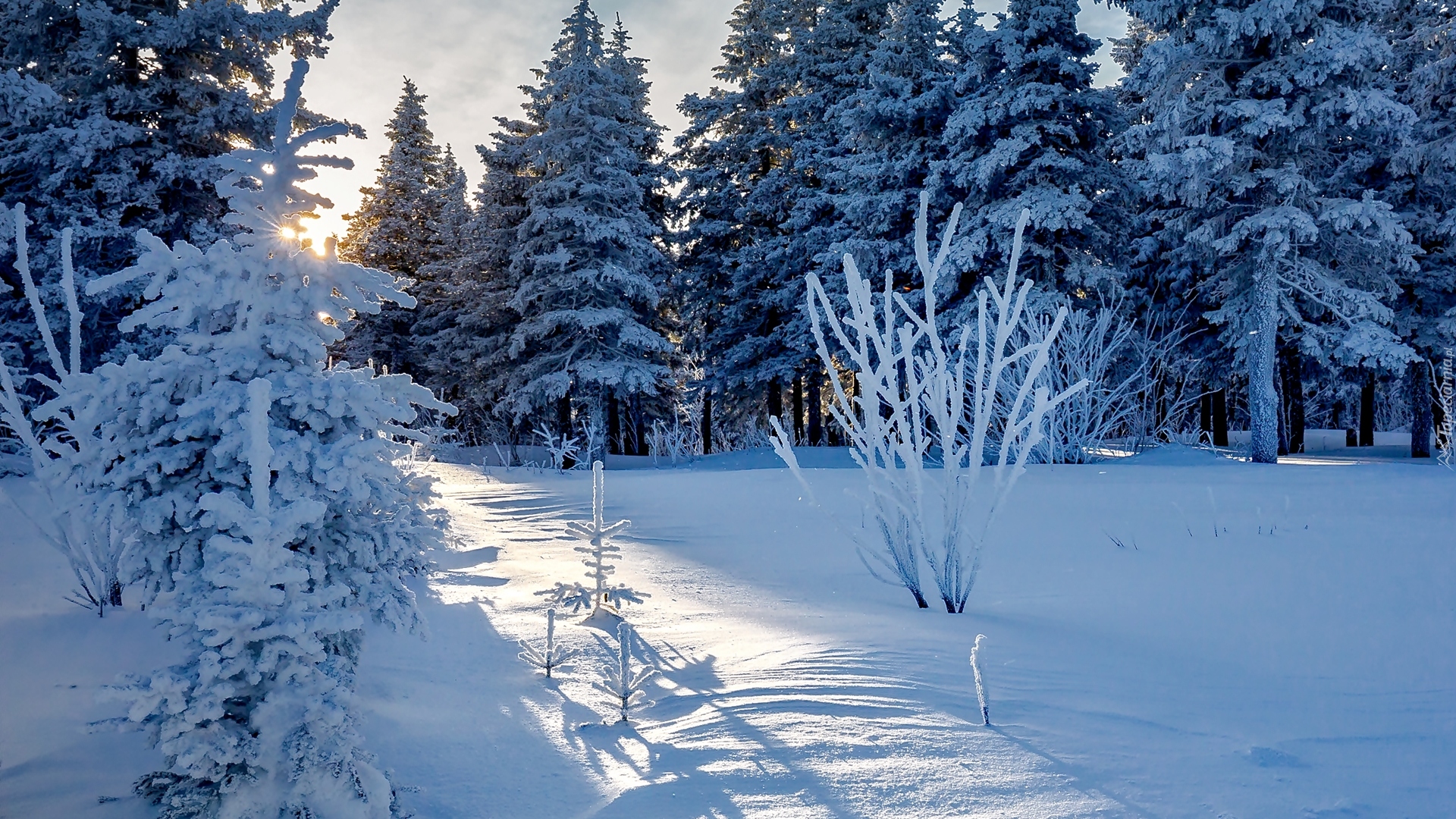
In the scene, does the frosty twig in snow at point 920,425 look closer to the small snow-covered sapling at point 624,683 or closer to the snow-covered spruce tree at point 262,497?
the small snow-covered sapling at point 624,683

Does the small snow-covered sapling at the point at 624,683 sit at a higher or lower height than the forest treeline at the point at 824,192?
lower

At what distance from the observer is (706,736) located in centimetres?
257

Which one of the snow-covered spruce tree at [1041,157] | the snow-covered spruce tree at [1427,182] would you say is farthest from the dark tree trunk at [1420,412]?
the snow-covered spruce tree at [1041,157]

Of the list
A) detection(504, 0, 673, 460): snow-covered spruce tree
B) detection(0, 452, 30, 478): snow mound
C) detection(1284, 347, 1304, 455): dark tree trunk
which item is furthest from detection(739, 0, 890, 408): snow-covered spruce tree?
detection(0, 452, 30, 478): snow mound

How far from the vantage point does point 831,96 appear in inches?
784

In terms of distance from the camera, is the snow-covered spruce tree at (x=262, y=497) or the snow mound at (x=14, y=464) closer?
the snow-covered spruce tree at (x=262, y=497)

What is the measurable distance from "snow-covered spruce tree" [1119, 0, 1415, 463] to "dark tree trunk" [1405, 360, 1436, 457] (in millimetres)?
4551

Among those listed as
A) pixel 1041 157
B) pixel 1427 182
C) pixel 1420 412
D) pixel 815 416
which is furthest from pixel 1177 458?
pixel 815 416

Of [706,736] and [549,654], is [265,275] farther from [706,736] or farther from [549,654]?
[706,736]

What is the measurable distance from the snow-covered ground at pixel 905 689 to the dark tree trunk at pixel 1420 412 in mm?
13375

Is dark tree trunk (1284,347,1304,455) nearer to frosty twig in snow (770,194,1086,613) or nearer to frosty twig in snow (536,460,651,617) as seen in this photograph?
frosty twig in snow (770,194,1086,613)

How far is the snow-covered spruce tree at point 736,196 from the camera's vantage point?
20.2 metres


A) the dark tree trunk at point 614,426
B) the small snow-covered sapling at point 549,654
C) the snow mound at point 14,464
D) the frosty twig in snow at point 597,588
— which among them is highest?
the dark tree trunk at point 614,426

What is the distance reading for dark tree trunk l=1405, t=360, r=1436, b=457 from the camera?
16141mm
